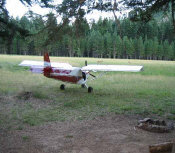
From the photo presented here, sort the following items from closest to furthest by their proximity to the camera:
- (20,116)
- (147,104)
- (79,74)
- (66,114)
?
(20,116)
(66,114)
(147,104)
(79,74)

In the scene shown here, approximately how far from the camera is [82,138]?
6484 millimetres

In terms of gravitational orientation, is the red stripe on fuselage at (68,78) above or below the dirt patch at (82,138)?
above

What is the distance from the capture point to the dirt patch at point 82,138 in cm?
576

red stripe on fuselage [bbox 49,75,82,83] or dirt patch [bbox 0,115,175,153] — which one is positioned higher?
red stripe on fuselage [bbox 49,75,82,83]

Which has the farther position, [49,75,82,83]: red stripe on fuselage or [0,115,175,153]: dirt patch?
[49,75,82,83]: red stripe on fuselage

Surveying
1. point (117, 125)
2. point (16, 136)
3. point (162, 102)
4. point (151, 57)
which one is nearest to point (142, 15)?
point (117, 125)

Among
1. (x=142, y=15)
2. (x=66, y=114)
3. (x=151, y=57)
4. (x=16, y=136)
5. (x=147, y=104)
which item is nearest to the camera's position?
(x=16, y=136)

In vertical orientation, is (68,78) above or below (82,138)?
above

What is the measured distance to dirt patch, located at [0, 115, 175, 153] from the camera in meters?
5.76

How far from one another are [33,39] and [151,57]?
61.9 metres

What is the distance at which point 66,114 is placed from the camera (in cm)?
901

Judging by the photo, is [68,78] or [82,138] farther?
[68,78]

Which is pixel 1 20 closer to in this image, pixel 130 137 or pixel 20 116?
pixel 20 116

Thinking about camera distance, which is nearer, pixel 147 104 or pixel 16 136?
pixel 16 136
